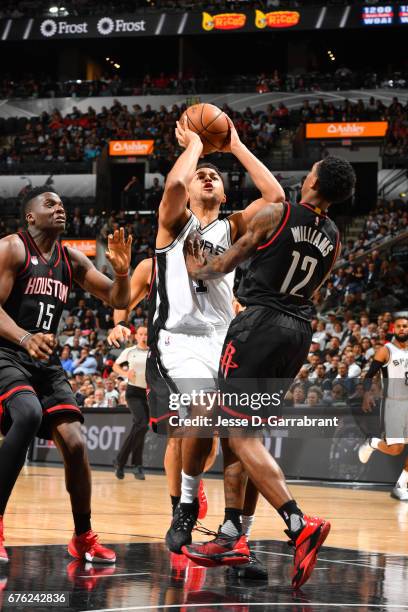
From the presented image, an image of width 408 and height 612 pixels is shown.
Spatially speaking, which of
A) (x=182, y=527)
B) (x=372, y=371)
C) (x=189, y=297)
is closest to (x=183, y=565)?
(x=182, y=527)

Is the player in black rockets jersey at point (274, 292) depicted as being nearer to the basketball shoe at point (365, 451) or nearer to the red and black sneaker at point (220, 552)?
the red and black sneaker at point (220, 552)

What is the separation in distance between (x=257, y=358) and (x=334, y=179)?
1045mm

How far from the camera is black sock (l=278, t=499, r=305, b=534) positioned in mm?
4648

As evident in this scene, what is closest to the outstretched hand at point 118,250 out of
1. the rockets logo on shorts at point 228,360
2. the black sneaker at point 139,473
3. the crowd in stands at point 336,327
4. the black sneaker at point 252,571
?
the rockets logo on shorts at point 228,360

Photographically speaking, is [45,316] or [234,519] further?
[45,316]

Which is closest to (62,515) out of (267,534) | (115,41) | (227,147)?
(267,534)

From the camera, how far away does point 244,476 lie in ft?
17.5

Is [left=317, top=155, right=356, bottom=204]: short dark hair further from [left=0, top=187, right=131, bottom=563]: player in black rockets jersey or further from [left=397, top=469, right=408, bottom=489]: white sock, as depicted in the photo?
[left=397, top=469, right=408, bottom=489]: white sock

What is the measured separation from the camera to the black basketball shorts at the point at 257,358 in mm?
4934

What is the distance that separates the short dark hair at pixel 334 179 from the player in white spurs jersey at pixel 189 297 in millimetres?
383

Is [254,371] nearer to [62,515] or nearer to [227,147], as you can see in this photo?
[227,147]

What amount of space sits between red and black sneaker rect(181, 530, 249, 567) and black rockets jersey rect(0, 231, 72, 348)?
1548mm

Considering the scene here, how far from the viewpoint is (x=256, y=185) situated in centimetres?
546

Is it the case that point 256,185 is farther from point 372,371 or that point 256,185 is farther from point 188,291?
point 372,371
